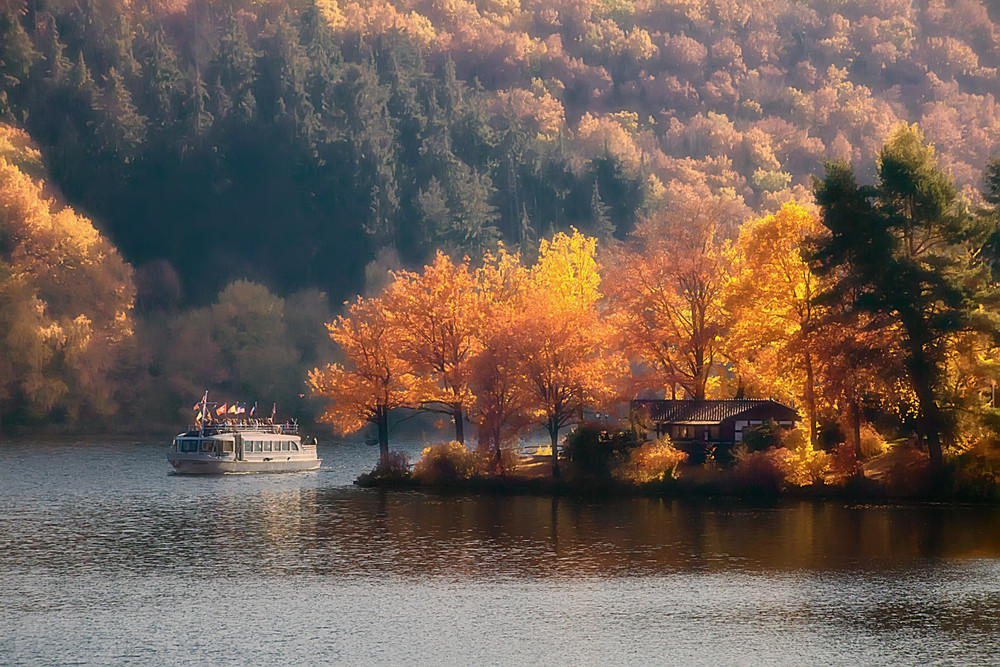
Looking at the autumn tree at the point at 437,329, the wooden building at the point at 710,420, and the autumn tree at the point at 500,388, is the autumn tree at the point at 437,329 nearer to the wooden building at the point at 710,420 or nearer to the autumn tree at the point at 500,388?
the autumn tree at the point at 500,388

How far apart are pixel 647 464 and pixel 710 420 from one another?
7233mm

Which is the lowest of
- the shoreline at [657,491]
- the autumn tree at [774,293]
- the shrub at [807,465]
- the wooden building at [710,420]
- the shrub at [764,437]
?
the shoreline at [657,491]

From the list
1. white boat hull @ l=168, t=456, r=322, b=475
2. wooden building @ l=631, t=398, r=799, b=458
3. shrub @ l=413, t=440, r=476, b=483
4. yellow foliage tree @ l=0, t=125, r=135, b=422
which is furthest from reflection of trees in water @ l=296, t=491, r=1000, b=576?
yellow foliage tree @ l=0, t=125, r=135, b=422

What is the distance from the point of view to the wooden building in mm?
96250

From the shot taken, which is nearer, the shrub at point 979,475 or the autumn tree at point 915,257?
the shrub at point 979,475

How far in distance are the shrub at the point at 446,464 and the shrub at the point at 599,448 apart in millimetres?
8224

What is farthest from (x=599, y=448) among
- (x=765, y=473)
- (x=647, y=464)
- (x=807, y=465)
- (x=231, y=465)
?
(x=231, y=465)

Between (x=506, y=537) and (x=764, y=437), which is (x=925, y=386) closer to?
(x=764, y=437)

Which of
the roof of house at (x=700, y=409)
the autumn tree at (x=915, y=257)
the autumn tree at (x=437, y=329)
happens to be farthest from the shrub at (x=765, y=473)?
the autumn tree at (x=437, y=329)

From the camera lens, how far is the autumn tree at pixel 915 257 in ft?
279

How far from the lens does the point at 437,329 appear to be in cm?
10344

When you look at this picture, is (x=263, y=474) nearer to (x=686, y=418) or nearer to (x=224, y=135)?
(x=686, y=418)

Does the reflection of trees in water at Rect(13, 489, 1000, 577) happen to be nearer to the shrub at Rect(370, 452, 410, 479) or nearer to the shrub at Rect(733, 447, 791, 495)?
the shrub at Rect(733, 447, 791, 495)

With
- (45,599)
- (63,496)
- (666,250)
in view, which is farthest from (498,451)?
(45,599)
